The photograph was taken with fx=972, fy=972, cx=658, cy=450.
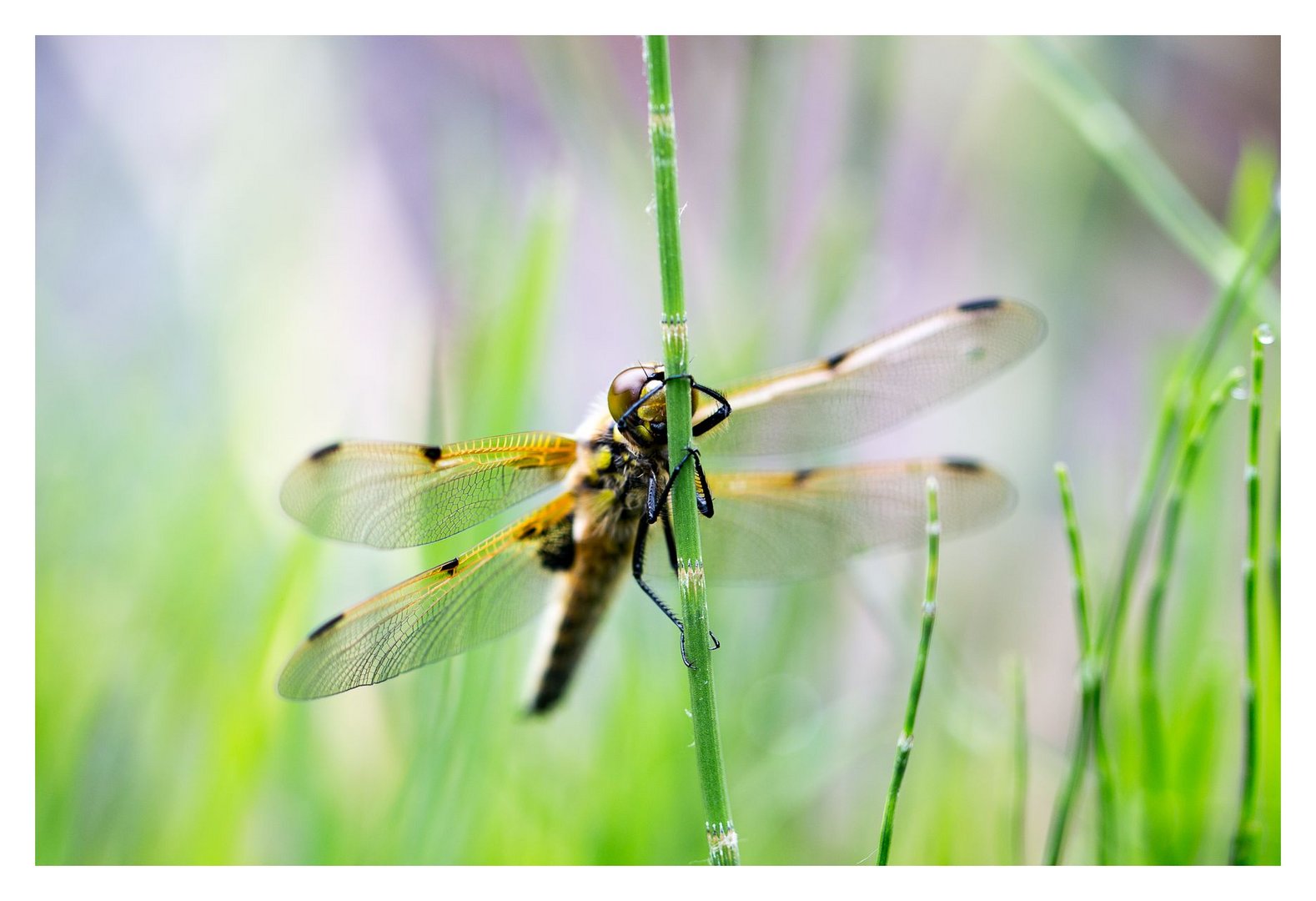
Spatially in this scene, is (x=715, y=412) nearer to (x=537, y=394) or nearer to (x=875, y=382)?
(x=875, y=382)

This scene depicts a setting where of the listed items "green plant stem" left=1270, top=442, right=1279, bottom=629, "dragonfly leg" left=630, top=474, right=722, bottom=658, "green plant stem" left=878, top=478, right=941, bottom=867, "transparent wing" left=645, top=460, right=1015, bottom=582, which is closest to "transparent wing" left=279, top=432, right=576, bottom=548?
"dragonfly leg" left=630, top=474, right=722, bottom=658

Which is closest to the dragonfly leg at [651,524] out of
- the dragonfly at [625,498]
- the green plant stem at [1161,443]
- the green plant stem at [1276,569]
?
the dragonfly at [625,498]

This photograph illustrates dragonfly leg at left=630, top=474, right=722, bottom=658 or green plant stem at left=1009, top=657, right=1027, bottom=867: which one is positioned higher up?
dragonfly leg at left=630, top=474, right=722, bottom=658

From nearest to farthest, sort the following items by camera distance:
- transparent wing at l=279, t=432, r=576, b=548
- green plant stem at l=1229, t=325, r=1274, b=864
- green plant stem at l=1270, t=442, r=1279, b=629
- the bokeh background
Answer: green plant stem at l=1229, t=325, r=1274, b=864
transparent wing at l=279, t=432, r=576, b=548
green plant stem at l=1270, t=442, r=1279, b=629
the bokeh background

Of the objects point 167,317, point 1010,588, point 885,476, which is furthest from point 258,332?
point 1010,588

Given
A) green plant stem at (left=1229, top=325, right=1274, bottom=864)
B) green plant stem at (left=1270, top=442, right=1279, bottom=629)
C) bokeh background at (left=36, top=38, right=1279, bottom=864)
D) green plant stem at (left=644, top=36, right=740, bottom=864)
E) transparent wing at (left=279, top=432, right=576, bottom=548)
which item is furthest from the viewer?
bokeh background at (left=36, top=38, right=1279, bottom=864)

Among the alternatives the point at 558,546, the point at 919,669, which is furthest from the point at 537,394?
the point at 919,669

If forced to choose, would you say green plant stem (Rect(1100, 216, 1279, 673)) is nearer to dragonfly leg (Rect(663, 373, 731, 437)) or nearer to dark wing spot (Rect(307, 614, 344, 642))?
dragonfly leg (Rect(663, 373, 731, 437))

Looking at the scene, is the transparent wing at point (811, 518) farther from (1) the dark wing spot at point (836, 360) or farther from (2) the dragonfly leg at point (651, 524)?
(1) the dark wing spot at point (836, 360)
